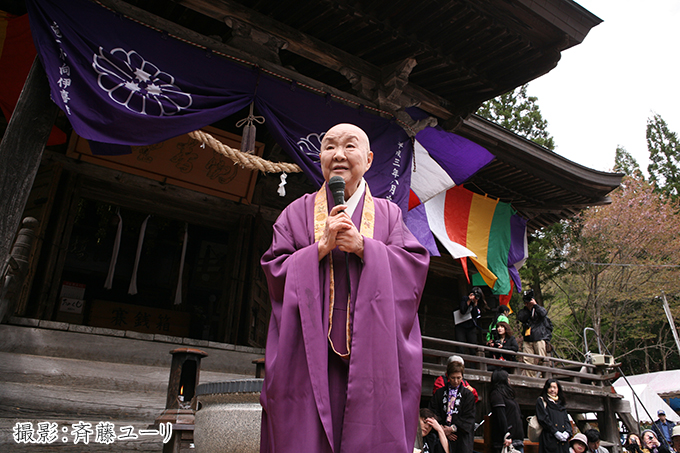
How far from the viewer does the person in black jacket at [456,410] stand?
5.44 metres

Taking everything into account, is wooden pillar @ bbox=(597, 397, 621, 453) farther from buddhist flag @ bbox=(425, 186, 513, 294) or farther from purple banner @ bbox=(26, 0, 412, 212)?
purple banner @ bbox=(26, 0, 412, 212)

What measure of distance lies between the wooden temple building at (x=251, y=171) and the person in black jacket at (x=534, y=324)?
90 cm

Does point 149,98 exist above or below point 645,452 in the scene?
above

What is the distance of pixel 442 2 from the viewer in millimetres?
5176

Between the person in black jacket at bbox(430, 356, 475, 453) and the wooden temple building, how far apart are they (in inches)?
40.5

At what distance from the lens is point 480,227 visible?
8867 mm

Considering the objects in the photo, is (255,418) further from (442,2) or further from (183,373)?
(442,2)

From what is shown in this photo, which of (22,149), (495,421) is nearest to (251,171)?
(22,149)

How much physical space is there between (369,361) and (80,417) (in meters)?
3.64

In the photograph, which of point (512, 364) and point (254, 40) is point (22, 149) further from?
point (512, 364)

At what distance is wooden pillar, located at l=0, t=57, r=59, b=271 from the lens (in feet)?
12.4

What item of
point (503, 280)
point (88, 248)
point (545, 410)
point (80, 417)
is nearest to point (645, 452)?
point (545, 410)

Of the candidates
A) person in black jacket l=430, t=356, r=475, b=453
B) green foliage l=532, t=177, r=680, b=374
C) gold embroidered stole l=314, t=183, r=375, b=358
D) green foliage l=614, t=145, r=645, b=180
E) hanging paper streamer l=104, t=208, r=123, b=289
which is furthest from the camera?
green foliage l=614, t=145, r=645, b=180

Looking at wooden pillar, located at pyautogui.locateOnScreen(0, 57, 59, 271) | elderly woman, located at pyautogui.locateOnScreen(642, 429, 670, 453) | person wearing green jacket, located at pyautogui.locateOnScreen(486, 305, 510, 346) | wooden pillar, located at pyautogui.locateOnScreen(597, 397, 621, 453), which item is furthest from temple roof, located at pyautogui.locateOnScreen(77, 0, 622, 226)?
elderly woman, located at pyautogui.locateOnScreen(642, 429, 670, 453)
